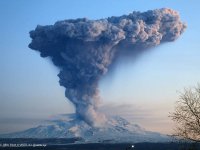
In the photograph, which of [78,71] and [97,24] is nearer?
[97,24]

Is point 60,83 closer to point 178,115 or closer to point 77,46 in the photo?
point 77,46

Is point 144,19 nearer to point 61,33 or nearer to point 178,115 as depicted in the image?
point 61,33

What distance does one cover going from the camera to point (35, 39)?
141875mm

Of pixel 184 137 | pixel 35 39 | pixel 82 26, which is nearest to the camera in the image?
pixel 184 137

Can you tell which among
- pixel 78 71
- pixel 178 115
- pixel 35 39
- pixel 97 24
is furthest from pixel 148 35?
pixel 178 115

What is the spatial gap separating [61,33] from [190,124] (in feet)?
392

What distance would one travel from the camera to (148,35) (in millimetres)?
135000

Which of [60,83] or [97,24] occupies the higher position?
[97,24]

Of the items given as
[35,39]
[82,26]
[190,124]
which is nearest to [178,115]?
[190,124]

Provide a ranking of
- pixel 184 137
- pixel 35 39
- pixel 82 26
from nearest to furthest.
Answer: pixel 184 137, pixel 82 26, pixel 35 39

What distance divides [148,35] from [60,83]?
1381 inches

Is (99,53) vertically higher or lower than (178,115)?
higher

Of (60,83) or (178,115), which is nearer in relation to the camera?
(178,115)

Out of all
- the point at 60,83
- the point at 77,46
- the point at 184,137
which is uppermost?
the point at 77,46
